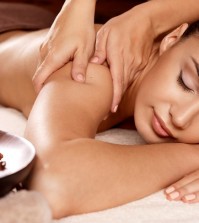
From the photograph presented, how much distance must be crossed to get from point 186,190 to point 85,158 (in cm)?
24

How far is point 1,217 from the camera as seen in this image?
28.5 inches

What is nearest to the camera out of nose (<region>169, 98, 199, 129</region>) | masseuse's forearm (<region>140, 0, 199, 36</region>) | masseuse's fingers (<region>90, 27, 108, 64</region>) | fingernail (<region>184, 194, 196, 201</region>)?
fingernail (<region>184, 194, 196, 201</region>)

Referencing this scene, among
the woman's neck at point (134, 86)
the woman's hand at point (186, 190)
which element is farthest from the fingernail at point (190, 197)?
the woman's neck at point (134, 86)

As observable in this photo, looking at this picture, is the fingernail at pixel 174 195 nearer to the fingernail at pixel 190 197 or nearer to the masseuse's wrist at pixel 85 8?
the fingernail at pixel 190 197

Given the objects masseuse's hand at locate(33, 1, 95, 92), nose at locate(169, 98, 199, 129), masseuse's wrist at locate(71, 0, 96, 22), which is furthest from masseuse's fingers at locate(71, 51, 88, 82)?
nose at locate(169, 98, 199, 129)

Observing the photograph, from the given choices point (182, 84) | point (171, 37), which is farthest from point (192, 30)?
point (182, 84)

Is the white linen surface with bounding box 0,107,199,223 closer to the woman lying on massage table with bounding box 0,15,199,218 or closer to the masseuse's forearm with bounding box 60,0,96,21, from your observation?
the woman lying on massage table with bounding box 0,15,199,218

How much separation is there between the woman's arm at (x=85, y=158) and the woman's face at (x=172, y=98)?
0.05m

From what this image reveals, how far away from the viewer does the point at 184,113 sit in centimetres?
113

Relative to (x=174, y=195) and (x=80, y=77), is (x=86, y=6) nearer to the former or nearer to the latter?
(x=80, y=77)

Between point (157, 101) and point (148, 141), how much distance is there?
12 centimetres

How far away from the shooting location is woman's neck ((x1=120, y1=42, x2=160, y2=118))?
137 cm

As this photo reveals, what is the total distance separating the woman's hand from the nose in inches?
5.0

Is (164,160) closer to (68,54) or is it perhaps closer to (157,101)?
(157,101)
